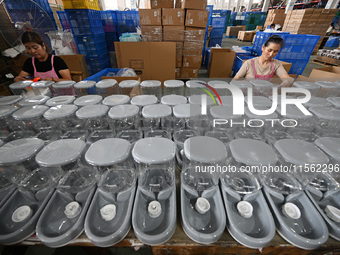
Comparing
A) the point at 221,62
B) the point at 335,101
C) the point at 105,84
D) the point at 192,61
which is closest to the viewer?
the point at 335,101

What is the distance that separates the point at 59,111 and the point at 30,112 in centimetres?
18

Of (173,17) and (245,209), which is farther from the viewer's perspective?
(173,17)

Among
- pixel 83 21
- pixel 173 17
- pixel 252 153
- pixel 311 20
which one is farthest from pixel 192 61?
pixel 311 20

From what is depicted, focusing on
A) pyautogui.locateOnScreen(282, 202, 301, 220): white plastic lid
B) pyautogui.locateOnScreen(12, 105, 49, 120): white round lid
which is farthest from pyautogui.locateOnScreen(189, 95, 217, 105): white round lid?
pyautogui.locateOnScreen(12, 105, 49, 120): white round lid

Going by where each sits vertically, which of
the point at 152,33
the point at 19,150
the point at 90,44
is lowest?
the point at 19,150

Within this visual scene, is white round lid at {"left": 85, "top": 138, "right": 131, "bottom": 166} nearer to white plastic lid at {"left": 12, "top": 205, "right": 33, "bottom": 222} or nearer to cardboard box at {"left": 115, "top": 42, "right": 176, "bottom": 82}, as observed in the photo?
white plastic lid at {"left": 12, "top": 205, "right": 33, "bottom": 222}

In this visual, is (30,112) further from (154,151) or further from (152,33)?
(152,33)

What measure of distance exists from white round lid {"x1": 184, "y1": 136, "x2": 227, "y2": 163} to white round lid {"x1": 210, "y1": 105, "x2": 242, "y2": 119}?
0.22m

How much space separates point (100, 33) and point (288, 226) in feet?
14.1

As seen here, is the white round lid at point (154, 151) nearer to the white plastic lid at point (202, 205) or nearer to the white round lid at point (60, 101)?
the white plastic lid at point (202, 205)

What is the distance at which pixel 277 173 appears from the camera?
799 mm

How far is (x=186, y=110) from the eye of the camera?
91 centimetres

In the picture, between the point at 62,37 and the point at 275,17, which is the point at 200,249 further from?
the point at 275,17

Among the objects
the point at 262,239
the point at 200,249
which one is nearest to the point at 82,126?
the point at 200,249
